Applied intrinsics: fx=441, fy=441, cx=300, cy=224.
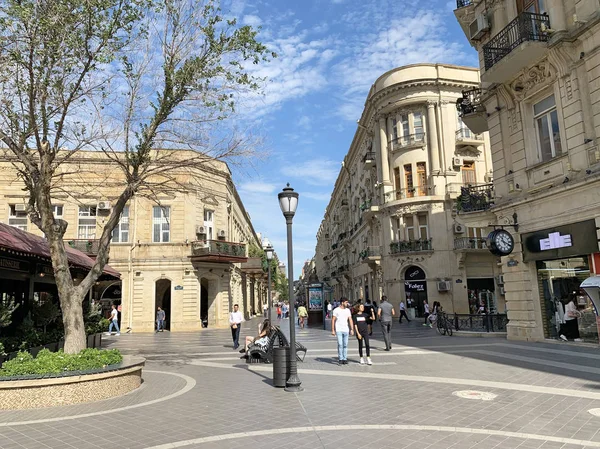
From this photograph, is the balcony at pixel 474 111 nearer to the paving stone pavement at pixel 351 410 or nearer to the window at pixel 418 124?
the paving stone pavement at pixel 351 410

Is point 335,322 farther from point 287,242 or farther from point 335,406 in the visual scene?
point 335,406

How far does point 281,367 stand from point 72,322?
481cm

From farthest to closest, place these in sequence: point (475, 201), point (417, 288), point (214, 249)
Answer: point (417, 288)
point (214, 249)
point (475, 201)

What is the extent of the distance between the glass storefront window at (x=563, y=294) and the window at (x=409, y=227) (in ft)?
58.6

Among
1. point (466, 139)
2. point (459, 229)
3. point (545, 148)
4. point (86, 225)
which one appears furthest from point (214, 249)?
point (545, 148)

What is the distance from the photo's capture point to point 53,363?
25.6ft

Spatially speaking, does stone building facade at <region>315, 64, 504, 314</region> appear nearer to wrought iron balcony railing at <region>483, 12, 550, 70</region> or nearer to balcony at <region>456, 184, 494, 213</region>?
balcony at <region>456, 184, 494, 213</region>

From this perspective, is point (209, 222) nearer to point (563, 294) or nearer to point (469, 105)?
point (469, 105)

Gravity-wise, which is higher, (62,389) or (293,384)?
(62,389)

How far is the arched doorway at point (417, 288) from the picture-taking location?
32.0 m

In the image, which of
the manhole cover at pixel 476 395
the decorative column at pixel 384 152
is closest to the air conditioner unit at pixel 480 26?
the manhole cover at pixel 476 395

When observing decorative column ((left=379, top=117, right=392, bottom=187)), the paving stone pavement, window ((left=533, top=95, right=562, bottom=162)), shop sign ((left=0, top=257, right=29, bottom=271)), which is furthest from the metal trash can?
decorative column ((left=379, top=117, right=392, bottom=187))

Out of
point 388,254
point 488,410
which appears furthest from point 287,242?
point 388,254

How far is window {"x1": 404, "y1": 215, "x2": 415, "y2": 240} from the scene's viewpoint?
107 ft
